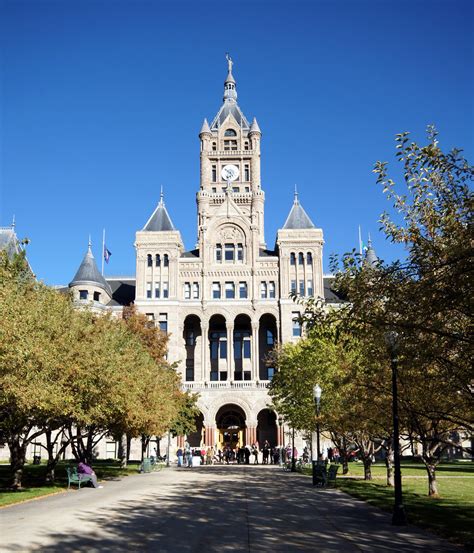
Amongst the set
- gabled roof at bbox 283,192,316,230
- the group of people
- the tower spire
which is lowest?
the group of people

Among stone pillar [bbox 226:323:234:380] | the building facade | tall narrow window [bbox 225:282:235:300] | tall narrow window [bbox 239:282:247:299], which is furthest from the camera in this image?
tall narrow window [bbox 239:282:247:299]

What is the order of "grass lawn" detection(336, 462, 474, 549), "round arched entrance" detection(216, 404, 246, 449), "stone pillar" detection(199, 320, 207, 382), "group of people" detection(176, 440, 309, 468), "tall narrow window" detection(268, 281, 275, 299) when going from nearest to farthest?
"grass lawn" detection(336, 462, 474, 549) < "group of people" detection(176, 440, 309, 468) < "stone pillar" detection(199, 320, 207, 382) < "round arched entrance" detection(216, 404, 246, 449) < "tall narrow window" detection(268, 281, 275, 299)

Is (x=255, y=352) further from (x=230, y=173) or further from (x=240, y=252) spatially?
(x=230, y=173)

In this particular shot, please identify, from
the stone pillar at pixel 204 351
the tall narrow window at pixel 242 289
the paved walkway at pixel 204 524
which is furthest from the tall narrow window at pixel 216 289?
the paved walkway at pixel 204 524

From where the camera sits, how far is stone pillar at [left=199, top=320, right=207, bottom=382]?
69.0 m

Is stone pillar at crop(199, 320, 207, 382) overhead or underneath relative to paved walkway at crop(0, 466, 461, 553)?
overhead

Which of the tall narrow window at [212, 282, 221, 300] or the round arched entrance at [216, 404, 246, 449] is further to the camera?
the tall narrow window at [212, 282, 221, 300]

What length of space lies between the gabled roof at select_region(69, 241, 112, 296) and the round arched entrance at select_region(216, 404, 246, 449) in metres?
20.7

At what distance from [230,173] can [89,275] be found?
86.9ft

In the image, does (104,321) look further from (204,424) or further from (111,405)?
(204,424)

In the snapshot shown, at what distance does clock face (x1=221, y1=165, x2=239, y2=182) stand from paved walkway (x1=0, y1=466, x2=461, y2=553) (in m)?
65.6

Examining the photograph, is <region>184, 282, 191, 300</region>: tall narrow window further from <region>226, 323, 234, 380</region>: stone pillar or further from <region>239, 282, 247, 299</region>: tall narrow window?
<region>239, 282, 247, 299</region>: tall narrow window

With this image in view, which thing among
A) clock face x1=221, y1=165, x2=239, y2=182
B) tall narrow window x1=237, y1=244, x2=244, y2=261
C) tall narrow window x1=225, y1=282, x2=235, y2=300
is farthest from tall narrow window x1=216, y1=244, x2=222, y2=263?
clock face x1=221, y1=165, x2=239, y2=182

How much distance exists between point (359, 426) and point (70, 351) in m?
13.7
